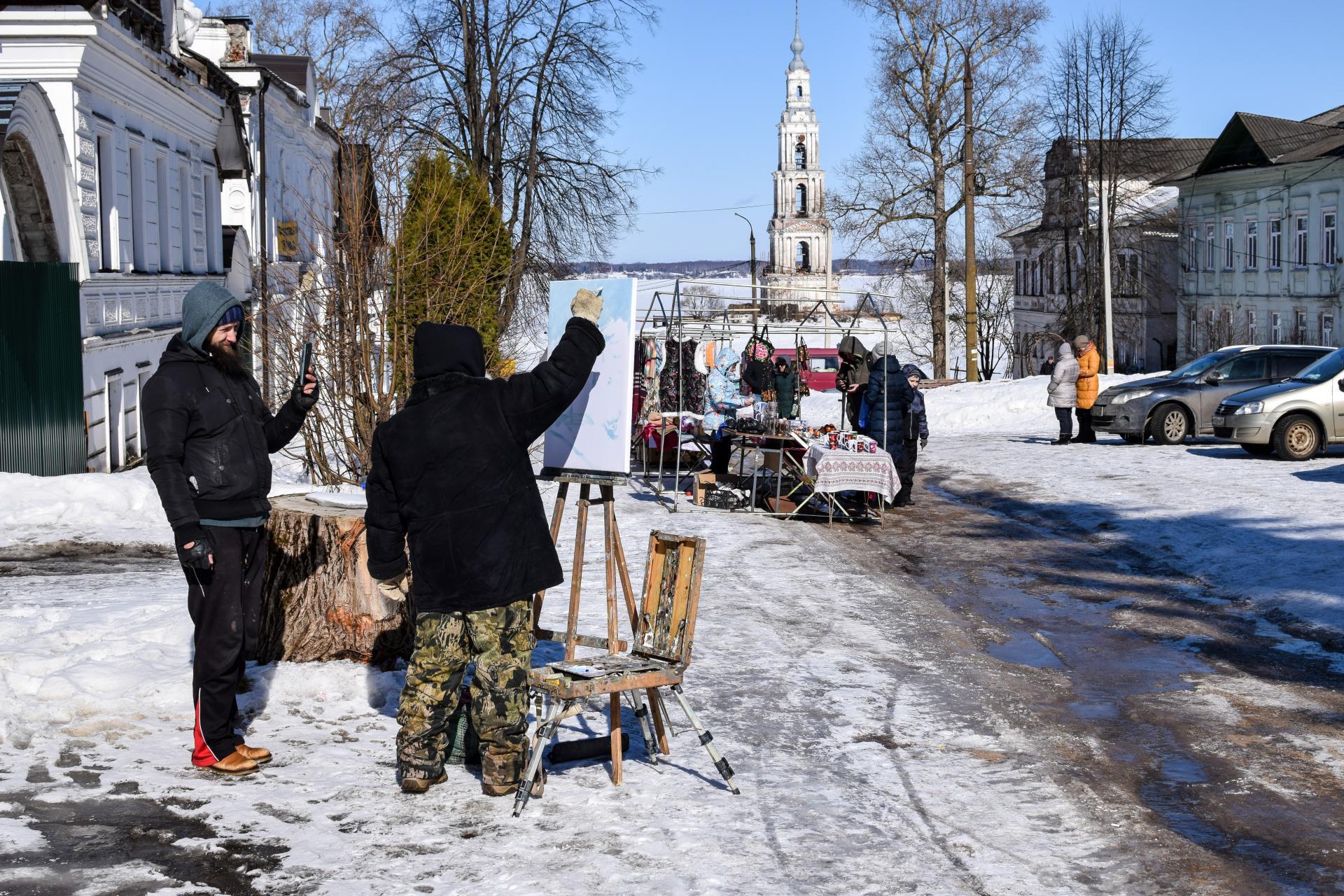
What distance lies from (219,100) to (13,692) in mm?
20417

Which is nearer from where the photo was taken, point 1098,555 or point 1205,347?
point 1098,555

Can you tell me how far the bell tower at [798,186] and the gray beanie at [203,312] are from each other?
9508cm

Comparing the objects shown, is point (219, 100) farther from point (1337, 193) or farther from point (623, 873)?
point (1337, 193)

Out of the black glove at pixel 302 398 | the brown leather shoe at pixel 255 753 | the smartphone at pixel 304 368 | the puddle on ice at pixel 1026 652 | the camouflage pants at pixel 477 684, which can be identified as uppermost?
the smartphone at pixel 304 368

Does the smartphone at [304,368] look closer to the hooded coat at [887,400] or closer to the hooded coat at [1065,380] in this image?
the hooded coat at [887,400]

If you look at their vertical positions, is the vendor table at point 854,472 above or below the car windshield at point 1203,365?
below

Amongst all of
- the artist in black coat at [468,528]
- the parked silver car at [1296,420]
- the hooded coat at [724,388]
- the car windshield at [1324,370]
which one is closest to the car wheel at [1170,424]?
the car windshield at [1324,370]

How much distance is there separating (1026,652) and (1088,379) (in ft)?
42.7

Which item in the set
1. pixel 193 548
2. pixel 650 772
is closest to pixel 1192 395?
pixel 650 772

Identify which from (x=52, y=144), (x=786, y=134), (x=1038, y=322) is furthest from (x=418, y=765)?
(x=786, y=134)

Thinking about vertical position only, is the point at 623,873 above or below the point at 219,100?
below

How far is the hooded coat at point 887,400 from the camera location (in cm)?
1484

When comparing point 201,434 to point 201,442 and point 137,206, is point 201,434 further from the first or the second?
point 137,206

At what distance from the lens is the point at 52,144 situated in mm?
15930
